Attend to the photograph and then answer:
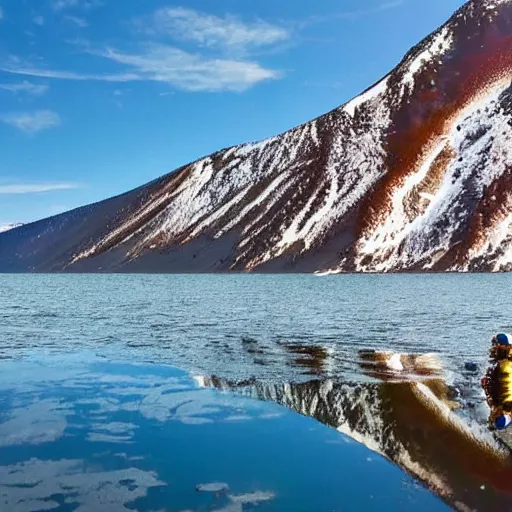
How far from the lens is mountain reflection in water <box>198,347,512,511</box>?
1003 centimetres

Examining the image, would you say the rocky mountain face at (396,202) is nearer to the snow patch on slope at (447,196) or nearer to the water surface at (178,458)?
the snow patch on slope at (447,196)

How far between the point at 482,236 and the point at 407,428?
139193 millimetres

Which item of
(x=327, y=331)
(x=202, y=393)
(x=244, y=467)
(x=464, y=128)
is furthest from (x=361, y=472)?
(x=464, y=128)

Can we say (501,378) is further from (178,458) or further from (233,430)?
(178,458)

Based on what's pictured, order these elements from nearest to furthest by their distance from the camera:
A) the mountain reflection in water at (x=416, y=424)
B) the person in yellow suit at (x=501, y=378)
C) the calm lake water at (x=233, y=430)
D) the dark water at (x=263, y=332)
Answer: the calm lake water at (x=233, y=430), the mountain reflection in water at (x=416, y=424), the person in yellow suit at (x=501, y=378), the dark water at (x=263, y=332)

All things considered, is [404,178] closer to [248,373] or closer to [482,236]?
[482,236]

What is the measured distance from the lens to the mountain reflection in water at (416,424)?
10031mm

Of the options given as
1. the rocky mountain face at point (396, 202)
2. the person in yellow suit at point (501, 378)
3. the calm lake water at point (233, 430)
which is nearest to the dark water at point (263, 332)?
the calm lake water at point (233, 430)

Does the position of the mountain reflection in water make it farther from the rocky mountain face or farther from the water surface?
the rocky mountain face

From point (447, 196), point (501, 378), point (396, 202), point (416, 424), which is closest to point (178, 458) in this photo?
point (416, 424)

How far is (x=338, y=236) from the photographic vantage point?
16525cm

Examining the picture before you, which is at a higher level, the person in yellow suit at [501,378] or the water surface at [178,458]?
the person in yellow suit at [501,378]

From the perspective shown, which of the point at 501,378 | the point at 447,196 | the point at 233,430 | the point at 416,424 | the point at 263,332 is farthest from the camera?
the point at 447,196

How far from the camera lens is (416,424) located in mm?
13297
